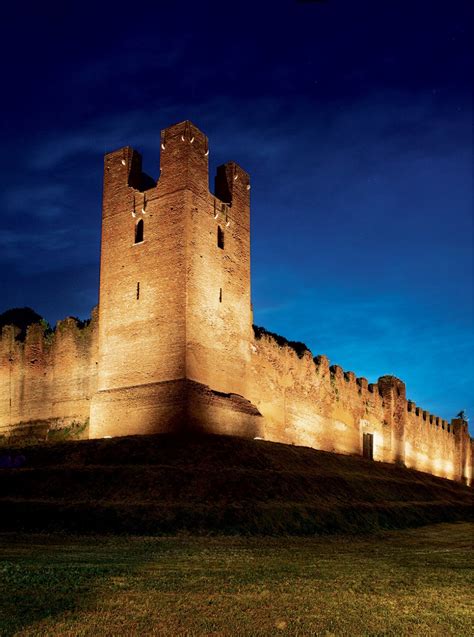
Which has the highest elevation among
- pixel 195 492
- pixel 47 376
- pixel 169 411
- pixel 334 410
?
pixel 47 376

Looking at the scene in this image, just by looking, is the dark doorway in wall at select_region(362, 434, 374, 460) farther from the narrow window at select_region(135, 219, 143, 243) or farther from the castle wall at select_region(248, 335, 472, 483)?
the narrow window at select_region(135, 219, 143, 243)

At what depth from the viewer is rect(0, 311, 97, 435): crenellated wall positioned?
27219 mm

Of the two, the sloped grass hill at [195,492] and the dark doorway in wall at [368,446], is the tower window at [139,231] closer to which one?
the sloped grass hill at [195,492]

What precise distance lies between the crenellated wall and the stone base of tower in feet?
9.33

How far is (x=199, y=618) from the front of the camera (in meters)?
6.83

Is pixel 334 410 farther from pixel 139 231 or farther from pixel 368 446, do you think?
pixel 139 231

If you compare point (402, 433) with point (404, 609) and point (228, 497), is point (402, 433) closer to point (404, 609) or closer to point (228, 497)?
point (228, 497)

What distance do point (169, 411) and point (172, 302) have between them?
12.1 feet

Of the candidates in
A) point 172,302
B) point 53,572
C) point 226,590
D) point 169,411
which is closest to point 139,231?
point 172,302

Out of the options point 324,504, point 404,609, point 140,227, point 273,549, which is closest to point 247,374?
point 140,227

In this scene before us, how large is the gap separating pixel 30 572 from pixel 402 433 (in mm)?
36980

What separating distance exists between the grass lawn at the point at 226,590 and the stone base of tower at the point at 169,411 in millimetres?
9313

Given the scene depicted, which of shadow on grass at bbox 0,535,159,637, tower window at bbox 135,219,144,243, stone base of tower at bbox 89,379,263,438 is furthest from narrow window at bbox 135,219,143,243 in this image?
shadow on grass at bbox 0,535,159,637

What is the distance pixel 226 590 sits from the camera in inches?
321
